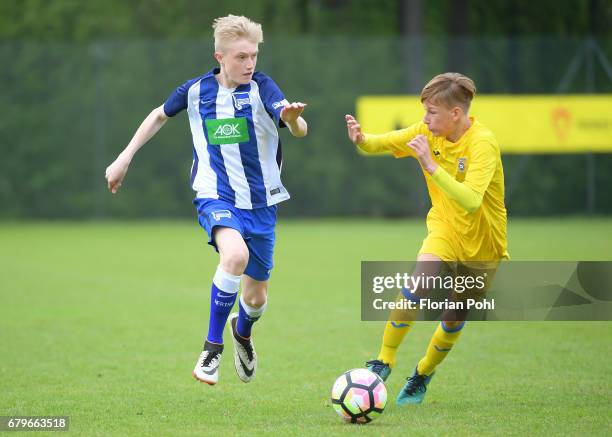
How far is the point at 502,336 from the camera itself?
28.0ft

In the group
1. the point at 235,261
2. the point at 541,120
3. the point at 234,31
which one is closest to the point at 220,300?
the point at 235,261

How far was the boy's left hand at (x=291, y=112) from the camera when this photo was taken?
5.51 meters

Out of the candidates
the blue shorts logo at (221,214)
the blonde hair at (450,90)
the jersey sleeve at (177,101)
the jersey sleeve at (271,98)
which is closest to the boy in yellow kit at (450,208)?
the blonde hair at (450,90)

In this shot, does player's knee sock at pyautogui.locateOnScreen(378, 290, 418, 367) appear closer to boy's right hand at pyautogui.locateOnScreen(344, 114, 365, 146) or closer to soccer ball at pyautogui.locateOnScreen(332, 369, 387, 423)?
soccer ball at pyautogui.locateOnScreen(332, 369, 387, 423)

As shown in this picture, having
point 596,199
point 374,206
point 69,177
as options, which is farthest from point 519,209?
point 69,177

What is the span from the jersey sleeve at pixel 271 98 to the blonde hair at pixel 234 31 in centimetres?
26

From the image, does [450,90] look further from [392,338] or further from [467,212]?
[392,338]

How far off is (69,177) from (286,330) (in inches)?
527

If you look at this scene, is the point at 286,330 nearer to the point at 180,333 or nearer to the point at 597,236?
the point at 180,333

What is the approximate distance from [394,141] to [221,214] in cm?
113

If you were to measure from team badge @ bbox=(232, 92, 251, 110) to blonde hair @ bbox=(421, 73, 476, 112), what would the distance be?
111cm

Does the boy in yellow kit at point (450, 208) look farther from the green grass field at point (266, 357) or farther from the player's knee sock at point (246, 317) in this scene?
the player's knee sock at point (246, 317)

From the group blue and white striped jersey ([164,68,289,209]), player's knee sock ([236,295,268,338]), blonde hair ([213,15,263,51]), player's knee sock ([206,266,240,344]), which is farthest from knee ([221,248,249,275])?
blonde hair ([213,15,263,51])

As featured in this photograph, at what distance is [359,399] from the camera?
209 inches
